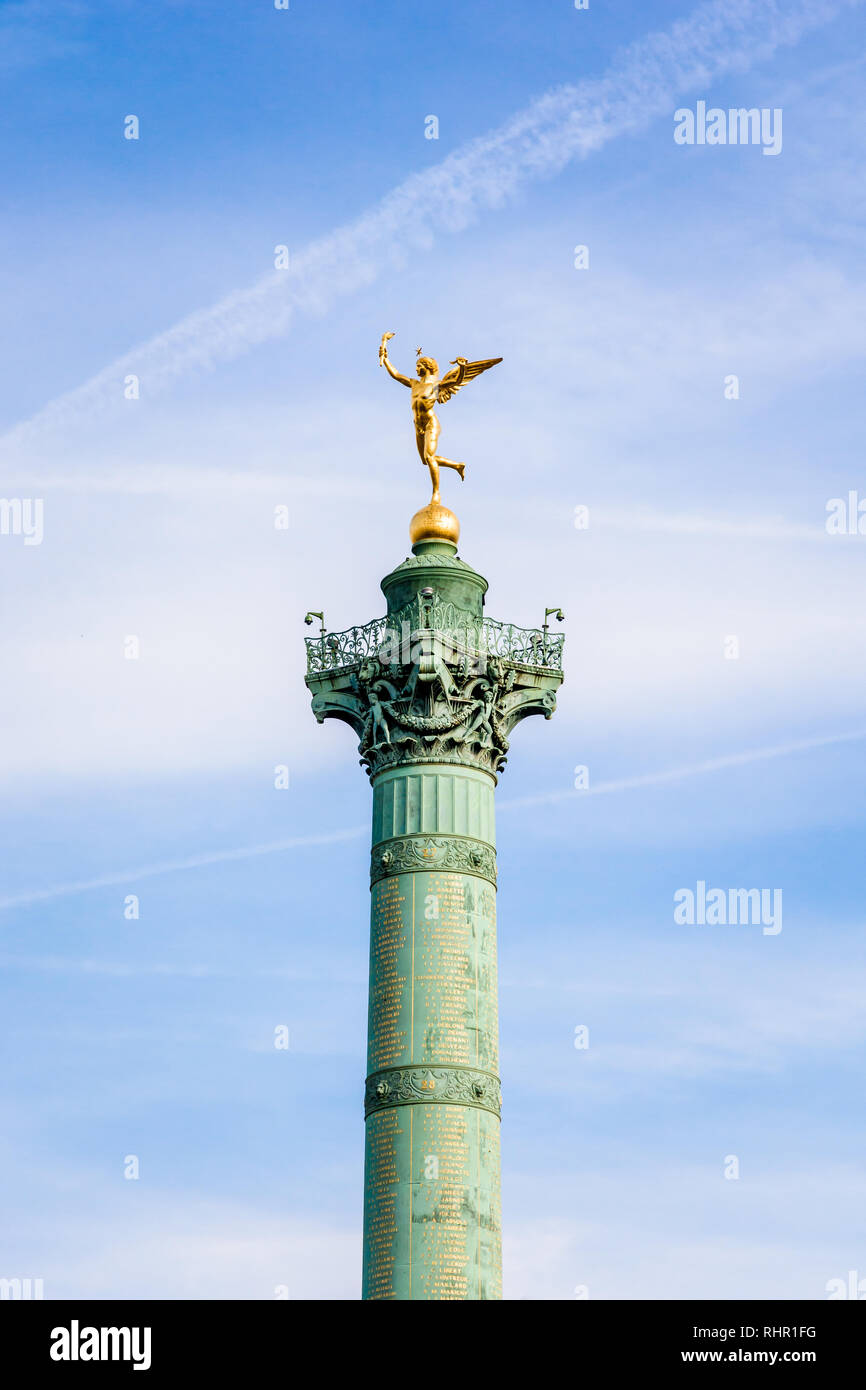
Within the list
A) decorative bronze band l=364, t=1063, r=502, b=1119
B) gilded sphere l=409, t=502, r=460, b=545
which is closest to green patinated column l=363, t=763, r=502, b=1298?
decorative bronze band l=364, t=1063, r=502, b=1119

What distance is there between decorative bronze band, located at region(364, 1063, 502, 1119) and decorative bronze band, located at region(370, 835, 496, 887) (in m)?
4.37

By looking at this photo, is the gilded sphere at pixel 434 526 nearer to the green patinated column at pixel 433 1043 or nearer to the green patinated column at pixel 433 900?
the green patinated column at pixel 433 900

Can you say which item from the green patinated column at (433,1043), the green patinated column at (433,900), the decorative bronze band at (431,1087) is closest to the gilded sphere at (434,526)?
the green patinated column at (433,900)

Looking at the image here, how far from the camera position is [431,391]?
185ft

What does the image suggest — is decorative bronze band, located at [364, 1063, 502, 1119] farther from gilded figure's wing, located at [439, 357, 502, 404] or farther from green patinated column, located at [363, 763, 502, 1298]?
gilded figure's wing, located at [439, 357, 502, 404]

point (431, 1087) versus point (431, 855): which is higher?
point (431, 855)

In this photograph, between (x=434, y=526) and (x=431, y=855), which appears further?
(x=434, y=526)

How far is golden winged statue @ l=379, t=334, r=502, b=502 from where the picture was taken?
56250 millimetres

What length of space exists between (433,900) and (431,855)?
40.1 inches

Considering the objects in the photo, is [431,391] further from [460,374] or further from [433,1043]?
[433,1043]

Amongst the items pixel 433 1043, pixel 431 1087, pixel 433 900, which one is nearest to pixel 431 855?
pixel 433 900

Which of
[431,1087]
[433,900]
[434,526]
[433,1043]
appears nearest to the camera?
[431,1087]

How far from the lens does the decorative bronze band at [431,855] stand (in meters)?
51.9
